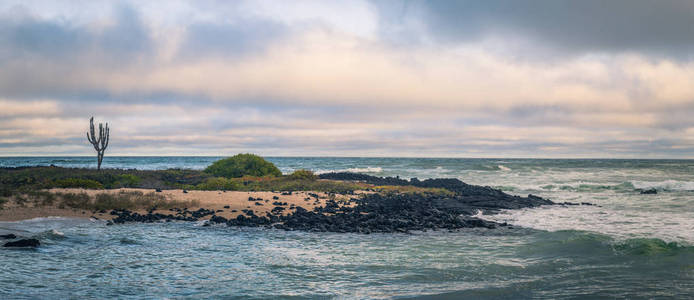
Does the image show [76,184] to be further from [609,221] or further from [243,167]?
[609,221]

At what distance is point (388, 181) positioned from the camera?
3775cm

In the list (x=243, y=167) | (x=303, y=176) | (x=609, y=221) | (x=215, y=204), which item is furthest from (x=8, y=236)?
(x=243, y=167)

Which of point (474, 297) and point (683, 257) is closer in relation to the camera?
point (474, 297)

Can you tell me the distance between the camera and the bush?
36.3 meters

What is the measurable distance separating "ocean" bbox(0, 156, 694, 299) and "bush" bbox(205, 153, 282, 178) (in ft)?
61.3

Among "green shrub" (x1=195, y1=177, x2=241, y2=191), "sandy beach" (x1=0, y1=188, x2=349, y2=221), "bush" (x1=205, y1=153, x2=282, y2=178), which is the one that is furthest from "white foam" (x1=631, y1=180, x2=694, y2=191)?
"green shrub" (x1=195, y1=177, x2=241, y2=191)

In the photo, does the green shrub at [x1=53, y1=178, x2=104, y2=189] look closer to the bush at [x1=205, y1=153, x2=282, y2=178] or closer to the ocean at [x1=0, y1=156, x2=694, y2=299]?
the ocean at [x1=0, y1=156, x2=694, y2=299]

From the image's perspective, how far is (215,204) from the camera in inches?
856

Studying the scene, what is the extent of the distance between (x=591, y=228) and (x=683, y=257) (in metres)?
5.16

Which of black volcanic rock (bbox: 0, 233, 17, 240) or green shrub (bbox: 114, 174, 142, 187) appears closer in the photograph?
black volcanic rock (bbox: 0, 233, 17, 240)

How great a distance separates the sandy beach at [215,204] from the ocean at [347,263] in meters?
1.41

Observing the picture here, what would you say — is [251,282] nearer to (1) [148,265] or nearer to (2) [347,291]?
(2) [347,291]

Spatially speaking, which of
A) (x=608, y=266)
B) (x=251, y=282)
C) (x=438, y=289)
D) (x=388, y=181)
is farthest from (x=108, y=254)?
(x=388, y=181)

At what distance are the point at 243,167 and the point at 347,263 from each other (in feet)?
86.7
